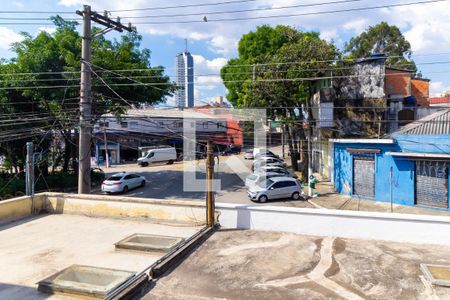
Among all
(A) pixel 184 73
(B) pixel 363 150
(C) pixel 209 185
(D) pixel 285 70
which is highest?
(D) pixel 285 70

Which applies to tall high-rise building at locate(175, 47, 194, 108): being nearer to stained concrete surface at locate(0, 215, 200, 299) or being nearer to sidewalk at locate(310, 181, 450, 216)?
sidewalk at locate(310, 181, 450, 216)

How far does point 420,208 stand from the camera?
16.7 meters

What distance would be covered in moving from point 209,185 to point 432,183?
537 inches

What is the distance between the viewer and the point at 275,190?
19719 mm

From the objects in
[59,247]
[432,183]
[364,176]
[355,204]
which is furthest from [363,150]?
[59,247]

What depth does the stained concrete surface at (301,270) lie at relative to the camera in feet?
16.6

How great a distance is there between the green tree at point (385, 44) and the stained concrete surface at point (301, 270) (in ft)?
122

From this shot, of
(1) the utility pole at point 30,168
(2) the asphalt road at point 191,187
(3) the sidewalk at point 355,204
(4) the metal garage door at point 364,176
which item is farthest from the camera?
(2) the asphalt road at point 191,187

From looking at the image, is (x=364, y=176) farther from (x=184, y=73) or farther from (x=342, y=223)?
(x=342, y=223)

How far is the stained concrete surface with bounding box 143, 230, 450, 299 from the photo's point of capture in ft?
16.6

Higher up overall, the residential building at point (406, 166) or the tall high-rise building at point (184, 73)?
the tall high-rise building at point (184, 73)

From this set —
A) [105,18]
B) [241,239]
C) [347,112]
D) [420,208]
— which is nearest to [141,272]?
[241,239]

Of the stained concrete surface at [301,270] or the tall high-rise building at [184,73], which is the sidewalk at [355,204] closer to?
the tall high-rise building at [184,73]

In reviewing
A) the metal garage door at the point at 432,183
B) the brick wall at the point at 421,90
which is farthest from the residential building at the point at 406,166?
the brick wall at the point at 421,90
